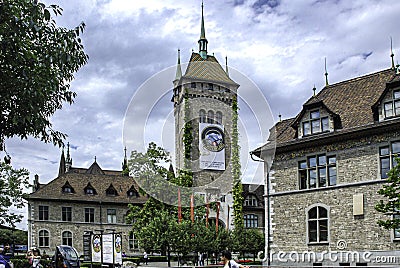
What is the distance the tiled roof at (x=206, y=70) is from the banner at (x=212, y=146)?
6.51 meters

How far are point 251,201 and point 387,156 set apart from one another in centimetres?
3866

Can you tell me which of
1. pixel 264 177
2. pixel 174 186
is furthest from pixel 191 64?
pixel 264 177

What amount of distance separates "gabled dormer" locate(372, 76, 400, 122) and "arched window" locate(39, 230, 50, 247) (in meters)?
38.8

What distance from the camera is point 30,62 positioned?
24.8ft

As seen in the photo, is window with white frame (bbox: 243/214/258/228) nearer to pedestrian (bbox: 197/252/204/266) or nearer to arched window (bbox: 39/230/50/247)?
arched window (bbox: 39/230/50/247)

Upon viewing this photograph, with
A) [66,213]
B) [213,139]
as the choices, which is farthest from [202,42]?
[66,213]

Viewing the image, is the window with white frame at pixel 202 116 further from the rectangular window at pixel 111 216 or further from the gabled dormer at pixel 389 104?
the gabled dormer at pixel 389 104

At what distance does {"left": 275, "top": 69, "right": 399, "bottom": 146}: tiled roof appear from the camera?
2598cm

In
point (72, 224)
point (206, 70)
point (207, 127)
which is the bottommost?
point (72, 224)

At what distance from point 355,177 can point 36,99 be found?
19941 mm

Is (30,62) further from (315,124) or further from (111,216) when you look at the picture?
(111,216)

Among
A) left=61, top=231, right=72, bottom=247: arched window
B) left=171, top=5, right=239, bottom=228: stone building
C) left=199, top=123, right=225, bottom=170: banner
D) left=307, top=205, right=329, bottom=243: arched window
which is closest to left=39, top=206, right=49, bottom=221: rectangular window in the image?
left=61, top=231, right=72, bottom=247: arched window

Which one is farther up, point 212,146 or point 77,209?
point 212,146

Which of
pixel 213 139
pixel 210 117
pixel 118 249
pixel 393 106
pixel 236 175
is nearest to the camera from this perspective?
pixel 393 106
